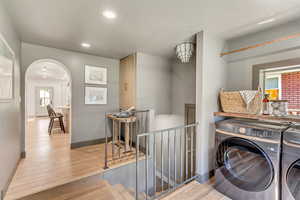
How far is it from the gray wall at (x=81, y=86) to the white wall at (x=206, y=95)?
241 centimetres

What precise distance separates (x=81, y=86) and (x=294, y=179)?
12.4 ft

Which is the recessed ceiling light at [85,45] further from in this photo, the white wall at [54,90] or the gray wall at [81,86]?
the white wall at [54,90]

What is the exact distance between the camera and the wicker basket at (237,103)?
1.73m

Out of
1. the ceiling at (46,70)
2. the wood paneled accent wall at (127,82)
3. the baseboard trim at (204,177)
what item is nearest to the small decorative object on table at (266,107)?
the baseboard trim at (204,177)

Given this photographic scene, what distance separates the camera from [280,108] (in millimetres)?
1653

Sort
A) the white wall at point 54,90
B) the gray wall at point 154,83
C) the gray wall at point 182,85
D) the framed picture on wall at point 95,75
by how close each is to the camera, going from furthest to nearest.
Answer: the white wall at point 54,90 < the framed picture on wall at point 95,75 < the gray wall at point 154,83 < the gray wall at point 182,85

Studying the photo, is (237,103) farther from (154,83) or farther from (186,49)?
(154,83)

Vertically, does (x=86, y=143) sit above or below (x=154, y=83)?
below

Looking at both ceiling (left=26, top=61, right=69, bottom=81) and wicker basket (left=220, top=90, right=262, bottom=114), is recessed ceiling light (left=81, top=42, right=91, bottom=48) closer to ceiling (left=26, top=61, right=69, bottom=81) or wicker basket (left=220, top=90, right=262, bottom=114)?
ceiling (left=26, top=61, right=69, bottom=81)

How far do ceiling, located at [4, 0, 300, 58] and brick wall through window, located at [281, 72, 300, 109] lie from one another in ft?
Answer: 2.43

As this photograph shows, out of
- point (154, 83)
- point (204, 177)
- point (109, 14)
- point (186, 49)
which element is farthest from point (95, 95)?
point (204, 177)

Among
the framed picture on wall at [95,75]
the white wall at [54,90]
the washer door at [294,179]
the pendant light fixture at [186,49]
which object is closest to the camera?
the washer door at [294,179]

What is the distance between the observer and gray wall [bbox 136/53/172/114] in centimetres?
321

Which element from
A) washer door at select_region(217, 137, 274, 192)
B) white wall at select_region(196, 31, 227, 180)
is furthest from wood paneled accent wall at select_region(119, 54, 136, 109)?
washer door at select_region(217, 137, 274, 192)
